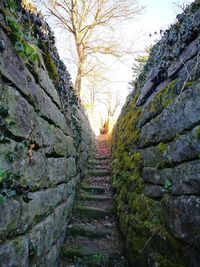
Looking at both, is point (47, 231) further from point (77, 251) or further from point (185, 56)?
point (185, 56)

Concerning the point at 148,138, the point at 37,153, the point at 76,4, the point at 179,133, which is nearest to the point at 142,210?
the point at 148,138

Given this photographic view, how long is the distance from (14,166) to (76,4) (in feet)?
45.5

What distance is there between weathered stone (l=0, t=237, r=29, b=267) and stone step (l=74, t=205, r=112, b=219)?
2922 millimetres

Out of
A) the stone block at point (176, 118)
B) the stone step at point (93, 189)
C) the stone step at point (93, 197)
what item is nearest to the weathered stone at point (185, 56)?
the stone block at point (176, 118)

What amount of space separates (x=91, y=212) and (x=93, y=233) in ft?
2.15

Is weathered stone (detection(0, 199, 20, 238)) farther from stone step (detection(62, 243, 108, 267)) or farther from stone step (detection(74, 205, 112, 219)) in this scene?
stone step (detection(74, 205, 112, 219))

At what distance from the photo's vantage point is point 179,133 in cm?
280

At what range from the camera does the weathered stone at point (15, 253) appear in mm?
1954

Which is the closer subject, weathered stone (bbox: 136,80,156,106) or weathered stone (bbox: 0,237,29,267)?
weathered stone (bbox: 0,237,29,267)

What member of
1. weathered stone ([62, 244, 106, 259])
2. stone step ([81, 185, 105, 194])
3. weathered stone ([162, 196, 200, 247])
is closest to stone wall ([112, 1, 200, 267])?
weathered stone ([162, 196, 200, 247])

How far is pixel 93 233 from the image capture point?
15.3 feet

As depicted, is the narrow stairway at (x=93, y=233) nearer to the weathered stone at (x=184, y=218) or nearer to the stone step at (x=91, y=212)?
the stone step at (x=91, y=212)

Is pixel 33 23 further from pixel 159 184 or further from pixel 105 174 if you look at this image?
pixel 105 174

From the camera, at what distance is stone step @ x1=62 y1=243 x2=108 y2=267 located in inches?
154
